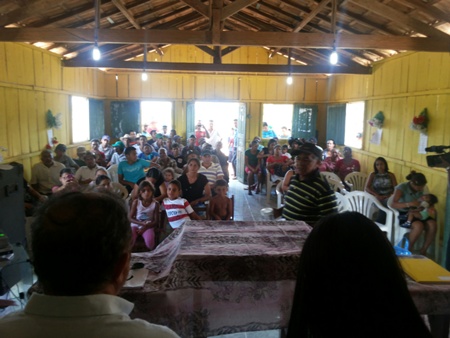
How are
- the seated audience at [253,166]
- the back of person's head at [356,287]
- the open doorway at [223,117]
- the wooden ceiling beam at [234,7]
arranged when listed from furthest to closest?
1. the open doorway at [223,117]
2. the seated audience at [253,166]
3. the wooden ceiling beam at [234,7]
4. the back of person's head at [356,287]

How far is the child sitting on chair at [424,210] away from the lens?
15.3ft

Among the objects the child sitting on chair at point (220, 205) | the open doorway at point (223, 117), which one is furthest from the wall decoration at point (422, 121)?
the open doorway at point (223, 117)

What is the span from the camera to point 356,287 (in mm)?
994

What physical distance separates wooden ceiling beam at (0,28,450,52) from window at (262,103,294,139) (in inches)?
237

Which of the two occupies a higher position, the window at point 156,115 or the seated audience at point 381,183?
the window at point 156,115

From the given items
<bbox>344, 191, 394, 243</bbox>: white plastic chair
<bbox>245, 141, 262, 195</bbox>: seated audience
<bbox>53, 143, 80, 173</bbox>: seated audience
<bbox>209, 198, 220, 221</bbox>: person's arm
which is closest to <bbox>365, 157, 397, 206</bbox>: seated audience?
<bbox>344, 191, 394, 243</bbox>: white plastic chair

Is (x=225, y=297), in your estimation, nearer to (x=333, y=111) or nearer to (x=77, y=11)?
(x=77, y=11)

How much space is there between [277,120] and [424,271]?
9636 millimetres

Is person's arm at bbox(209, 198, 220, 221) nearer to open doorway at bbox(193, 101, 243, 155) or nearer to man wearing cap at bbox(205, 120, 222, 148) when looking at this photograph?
man wearing cap at bbox(205, 120, 222, 148)

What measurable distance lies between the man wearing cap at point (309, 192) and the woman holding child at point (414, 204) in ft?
7.11

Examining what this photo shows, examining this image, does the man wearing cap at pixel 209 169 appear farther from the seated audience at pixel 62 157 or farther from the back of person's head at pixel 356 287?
the back of person's head at pixel 356 287

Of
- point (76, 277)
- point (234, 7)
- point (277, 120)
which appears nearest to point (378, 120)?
point (234, 7)

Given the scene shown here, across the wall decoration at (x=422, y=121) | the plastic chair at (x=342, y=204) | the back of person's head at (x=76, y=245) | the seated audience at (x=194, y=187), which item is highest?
the wall decoration at (x=422, y=121)

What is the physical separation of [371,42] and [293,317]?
520 cm
